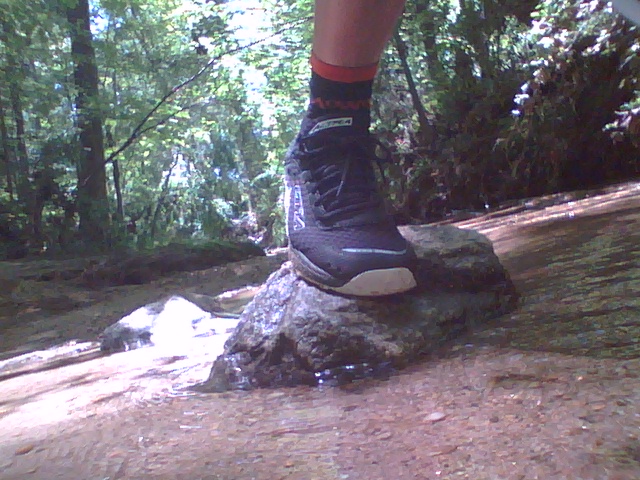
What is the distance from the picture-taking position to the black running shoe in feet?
4.00

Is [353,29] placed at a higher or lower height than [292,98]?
lower

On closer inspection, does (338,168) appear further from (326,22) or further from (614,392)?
(614,392)

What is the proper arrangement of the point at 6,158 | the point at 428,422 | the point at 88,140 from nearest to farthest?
the point at 428,422, the point at 6,158, the point at 88,140

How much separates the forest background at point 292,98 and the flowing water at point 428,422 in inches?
Answer: 204

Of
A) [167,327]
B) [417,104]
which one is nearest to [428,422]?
[167,327]

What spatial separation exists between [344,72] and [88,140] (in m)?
8.10

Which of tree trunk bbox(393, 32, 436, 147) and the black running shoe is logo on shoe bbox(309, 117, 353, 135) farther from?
tree trunk bbox(393, 32, 436, 147)

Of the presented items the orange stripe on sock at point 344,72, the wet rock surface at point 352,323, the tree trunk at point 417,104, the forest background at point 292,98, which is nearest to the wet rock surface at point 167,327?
the wet rock surface at point 352,323

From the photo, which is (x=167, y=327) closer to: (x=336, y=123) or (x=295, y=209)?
(x=295, y=209)

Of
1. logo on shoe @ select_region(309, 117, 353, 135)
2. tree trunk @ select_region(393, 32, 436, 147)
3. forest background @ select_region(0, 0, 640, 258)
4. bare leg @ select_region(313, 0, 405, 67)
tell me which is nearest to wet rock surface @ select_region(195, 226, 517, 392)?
logo on shoe @ select_region(309, 117, 353, 135)

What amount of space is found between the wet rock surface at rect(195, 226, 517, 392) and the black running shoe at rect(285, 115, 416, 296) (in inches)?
2.1

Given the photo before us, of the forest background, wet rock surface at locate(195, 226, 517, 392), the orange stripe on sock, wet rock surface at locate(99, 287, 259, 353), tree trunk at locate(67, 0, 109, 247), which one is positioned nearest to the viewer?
wet rock surface at locate(195, 226, 517, 392)

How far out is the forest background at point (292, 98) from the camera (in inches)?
250

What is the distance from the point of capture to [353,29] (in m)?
1.23
